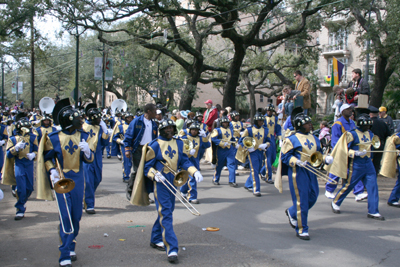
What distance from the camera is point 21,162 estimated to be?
816 cm

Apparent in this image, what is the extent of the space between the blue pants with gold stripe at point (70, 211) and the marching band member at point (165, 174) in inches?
37.9

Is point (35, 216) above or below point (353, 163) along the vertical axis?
below

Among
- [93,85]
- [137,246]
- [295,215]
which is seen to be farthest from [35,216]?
[93,85]

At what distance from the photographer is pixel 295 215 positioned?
21.5ft

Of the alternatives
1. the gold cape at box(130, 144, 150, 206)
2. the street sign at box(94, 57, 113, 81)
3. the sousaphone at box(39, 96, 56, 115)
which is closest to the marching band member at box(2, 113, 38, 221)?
the gold cape at box(130, 144, 150, 206)

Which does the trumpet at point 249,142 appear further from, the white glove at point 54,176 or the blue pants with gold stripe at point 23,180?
the white glove at point 54,176

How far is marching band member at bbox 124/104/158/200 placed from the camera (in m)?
7.91

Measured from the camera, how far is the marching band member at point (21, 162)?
771 cm

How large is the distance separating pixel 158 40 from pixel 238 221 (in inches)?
785

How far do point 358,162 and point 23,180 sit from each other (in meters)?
6.86

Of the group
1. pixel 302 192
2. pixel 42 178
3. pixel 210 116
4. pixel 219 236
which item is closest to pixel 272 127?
pixel 210 116

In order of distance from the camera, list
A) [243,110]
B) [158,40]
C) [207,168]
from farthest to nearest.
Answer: [243,110] → [158,40] → [207,168]

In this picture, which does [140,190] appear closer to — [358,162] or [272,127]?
[358,162]

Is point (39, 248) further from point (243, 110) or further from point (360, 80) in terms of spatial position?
point (243, 110)
